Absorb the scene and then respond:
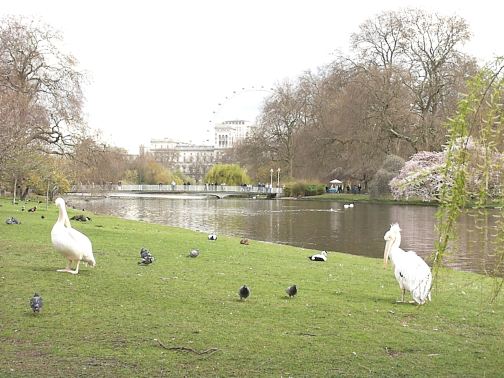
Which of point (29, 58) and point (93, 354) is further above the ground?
point (29, 58)

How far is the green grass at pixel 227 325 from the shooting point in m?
5.87

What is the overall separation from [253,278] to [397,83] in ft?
165

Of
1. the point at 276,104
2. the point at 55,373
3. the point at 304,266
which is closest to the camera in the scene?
the point at 55,373

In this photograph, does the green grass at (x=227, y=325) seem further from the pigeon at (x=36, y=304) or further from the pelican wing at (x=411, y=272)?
the pelican wing at (x=411, y=272)

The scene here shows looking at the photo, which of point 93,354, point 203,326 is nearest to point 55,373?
point 93,354

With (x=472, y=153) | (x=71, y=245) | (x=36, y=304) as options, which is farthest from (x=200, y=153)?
(x=472, y=153)

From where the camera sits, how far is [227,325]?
721cm

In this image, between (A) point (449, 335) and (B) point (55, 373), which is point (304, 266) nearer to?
(A) point (449, 335)

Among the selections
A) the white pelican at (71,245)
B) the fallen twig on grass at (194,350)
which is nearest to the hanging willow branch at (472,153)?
the fallen twig on grass at (194,350)

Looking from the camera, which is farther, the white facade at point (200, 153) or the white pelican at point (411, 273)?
the white facade at point (200, 153)

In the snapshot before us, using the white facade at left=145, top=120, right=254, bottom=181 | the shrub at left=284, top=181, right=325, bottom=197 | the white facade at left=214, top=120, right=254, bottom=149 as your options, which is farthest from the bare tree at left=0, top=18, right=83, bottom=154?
the white facade at left=214, top=120, right=254, bottom=149

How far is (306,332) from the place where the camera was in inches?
280

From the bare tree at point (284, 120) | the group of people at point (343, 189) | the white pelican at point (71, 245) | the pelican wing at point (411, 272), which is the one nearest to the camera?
the pelican wing at point (411, 272)

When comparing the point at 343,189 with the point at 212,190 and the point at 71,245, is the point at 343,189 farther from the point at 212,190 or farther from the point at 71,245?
the point at 71,245
